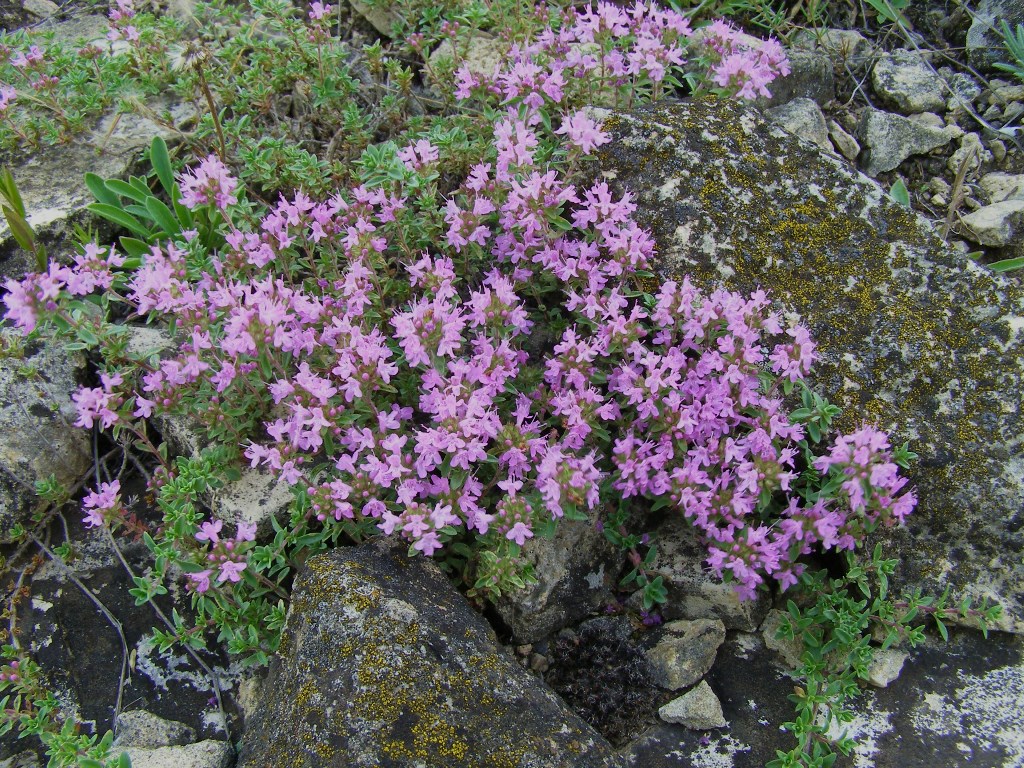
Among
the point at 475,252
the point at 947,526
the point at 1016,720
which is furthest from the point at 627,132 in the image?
the point at 1016,720

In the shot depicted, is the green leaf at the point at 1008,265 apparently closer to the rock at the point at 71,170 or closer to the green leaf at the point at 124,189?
the green leaf at the point at 124,189

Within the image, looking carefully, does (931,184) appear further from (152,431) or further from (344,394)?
(152,431)

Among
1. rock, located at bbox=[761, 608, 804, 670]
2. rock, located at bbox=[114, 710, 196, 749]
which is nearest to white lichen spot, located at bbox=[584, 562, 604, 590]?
rock, located at bbox=[761, 608, 804, 670]

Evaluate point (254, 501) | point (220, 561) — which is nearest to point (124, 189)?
point (254, 501)

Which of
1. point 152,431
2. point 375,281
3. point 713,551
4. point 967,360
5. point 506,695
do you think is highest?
point 967,360

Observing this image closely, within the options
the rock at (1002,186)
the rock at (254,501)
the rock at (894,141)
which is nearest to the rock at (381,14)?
the rock at (894,141)

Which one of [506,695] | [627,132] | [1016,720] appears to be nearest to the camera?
[506,695]
